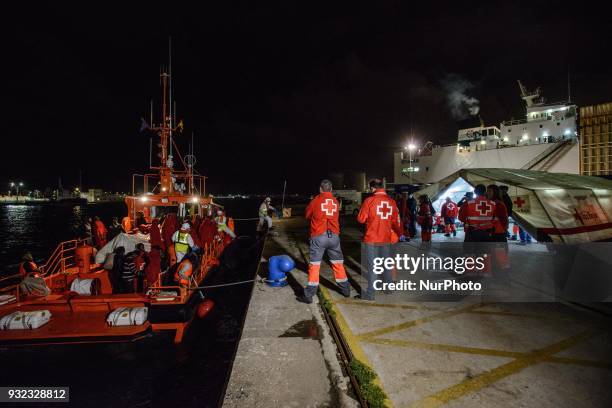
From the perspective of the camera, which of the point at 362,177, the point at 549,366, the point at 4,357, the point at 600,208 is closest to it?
the point at 549,366

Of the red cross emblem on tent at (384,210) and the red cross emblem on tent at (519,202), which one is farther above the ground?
the red cross emblem on tent at (519,202)

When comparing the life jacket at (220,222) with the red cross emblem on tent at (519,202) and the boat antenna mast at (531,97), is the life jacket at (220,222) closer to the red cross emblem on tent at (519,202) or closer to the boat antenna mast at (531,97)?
the red cross emblem on tent at (519,202)

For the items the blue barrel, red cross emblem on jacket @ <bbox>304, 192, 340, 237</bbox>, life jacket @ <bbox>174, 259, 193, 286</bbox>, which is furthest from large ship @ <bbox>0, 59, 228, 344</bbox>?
red cross emblem on jacket @ <bbox>304, 192, 340, 237</bbox>

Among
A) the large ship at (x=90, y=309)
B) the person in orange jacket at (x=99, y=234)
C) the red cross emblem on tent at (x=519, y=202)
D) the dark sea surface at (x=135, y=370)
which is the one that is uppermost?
the red cross emblem on tent at (x=519, y=202)

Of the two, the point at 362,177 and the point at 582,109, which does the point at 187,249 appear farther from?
the point at 362,177

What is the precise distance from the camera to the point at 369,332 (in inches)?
168

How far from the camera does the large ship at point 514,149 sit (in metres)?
27.3

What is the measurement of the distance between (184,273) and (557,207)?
9588 mm

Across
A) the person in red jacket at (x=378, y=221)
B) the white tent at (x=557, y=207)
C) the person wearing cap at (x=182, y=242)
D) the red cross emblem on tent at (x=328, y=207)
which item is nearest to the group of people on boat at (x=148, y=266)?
the person wearing cap at (x=182, y=242)

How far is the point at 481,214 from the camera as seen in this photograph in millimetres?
6258

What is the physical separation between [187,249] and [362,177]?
2074 inches

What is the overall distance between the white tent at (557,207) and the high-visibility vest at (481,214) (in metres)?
2.74

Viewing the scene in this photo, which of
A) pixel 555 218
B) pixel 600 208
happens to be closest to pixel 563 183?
pixel 600 208

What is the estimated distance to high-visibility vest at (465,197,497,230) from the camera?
6.22 meters
